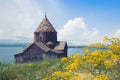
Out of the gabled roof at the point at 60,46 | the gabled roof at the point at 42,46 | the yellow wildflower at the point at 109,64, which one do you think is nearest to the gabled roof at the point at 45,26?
the gabled roof at the point at 42,46

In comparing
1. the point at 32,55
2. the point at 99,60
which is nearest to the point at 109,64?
the point at 99,60

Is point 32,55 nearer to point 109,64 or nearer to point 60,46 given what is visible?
point 60,46

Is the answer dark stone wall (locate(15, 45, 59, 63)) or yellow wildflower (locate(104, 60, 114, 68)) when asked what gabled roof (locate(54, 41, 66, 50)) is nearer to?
dark stone wall (locate(15, 45, 59, 63))

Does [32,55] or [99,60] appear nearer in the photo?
[99,60]

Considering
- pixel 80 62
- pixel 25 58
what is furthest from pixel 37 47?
pixel 80 62

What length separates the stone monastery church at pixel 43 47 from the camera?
59750 millimetres

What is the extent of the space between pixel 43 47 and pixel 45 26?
4175mm

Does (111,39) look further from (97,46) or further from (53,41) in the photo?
(53,41)

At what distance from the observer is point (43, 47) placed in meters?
61.2

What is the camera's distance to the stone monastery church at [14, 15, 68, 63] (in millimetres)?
59750

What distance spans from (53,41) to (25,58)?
6599mm

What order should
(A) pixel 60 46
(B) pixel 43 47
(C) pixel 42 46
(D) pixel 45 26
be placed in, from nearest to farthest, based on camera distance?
1. (B) pixel 43 47
2. (C) pixel 42 46
3. (A) pixel 60 46
4. (D) pixel 45 26

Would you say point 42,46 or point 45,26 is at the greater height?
point 45,26

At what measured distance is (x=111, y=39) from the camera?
38.3 feet
